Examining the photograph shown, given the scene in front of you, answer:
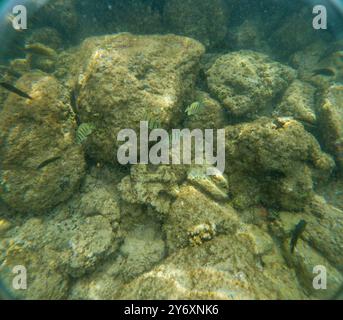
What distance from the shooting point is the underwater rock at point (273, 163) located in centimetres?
362

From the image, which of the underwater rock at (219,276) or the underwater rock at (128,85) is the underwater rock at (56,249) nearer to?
the underwater rock at (219,276)

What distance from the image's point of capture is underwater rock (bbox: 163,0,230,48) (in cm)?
614

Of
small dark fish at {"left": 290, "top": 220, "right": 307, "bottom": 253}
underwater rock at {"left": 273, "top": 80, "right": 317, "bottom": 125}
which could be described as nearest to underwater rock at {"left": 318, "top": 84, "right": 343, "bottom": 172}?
underwater rock at {"left": 273, "top": 80, "right": 317, "bottom": 125}

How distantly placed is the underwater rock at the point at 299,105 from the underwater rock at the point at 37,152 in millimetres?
4400

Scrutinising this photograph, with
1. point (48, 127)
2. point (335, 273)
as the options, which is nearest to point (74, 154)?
point (48, 127)

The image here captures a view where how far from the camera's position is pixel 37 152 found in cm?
375

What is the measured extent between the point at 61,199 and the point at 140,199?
145 centimetres

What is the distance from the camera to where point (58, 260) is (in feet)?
11.7

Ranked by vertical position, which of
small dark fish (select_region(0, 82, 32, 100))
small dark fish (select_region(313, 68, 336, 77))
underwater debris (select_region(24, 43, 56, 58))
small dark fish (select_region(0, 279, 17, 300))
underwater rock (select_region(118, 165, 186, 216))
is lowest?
small dark fish (select_region(0, 279, 17, 300))

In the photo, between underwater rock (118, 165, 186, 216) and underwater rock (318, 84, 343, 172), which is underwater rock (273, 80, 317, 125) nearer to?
underwater rock (318, 84, 343, 172)

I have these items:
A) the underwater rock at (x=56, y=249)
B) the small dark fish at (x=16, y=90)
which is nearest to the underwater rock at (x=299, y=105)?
the underwater rock at (x=56, y=249)

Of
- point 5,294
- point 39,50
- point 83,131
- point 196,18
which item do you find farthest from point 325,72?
point 5,294

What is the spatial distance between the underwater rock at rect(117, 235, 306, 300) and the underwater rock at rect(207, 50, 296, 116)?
2.63m

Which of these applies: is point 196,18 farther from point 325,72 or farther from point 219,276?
point 219,276
